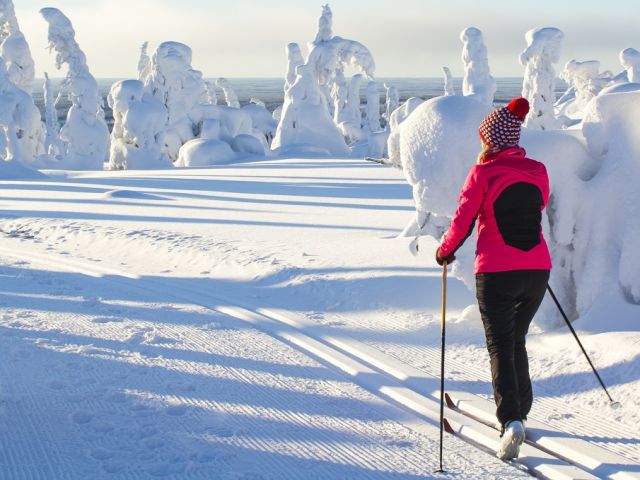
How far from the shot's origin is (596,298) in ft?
18.6

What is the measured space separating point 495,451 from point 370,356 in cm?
181

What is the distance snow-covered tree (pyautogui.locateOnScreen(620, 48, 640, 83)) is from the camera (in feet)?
98.2

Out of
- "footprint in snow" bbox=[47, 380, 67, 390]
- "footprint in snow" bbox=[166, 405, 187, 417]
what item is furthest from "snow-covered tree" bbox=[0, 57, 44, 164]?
"footprint in snow" bbox=[166, 405, 187, 417]

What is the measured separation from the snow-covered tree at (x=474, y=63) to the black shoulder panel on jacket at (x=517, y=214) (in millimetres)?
30686

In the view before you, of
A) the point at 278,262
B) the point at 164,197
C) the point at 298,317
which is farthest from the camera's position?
the point at 164,197

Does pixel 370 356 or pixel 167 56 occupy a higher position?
pixel 167 56

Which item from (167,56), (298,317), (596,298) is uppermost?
(167,56)

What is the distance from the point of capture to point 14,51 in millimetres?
34250

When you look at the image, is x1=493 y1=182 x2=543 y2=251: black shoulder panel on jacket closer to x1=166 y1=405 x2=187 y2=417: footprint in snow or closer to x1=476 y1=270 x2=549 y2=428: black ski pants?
x1=476 y1=270 x2=549 y2=428: black ski pants

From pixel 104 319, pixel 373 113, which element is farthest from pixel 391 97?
pixel 104 319

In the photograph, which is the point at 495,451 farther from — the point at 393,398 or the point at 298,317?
the point at 298,317

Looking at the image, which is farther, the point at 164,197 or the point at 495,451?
the point at 164,197

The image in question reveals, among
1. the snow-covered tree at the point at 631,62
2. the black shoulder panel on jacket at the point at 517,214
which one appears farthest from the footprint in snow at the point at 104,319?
the snow-covered tree at the point at 631,62

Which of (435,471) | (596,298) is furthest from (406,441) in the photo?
(596,298)
